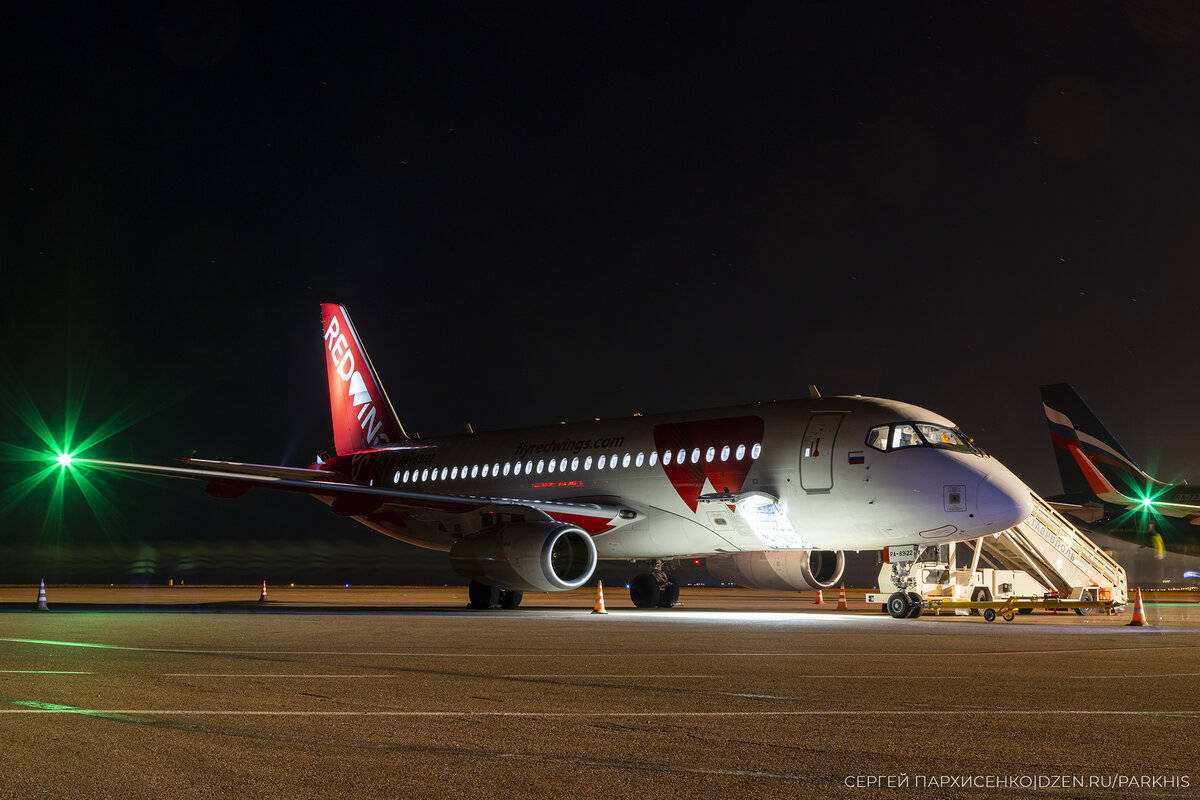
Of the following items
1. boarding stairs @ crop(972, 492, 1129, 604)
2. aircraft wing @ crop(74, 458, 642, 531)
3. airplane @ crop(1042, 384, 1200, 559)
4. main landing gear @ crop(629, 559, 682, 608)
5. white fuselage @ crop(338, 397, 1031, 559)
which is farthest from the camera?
airplane @ crop(1042, 384, 1200, 559)

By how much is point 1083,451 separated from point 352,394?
28.0 meters

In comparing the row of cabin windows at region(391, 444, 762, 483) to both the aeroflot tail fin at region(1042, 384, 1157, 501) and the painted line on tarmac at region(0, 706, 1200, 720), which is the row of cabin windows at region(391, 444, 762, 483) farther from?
the aeroflot tail fin at region(1042, 384, 1157, 501)

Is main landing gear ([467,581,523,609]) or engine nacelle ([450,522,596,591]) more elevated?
engine nacelle ([450,522,596,591])

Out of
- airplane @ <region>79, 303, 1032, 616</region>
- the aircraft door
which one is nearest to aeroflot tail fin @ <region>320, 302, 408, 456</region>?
airplane @ <region>79, 303, 1032, 616</region>

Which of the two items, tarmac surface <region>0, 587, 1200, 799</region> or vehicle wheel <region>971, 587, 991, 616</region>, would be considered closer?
tarmac surface <region>0, 587, 1200, 799</region>

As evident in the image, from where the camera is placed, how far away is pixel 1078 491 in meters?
44.8

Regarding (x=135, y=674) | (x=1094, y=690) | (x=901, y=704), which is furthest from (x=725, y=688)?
(x=135, y=674)

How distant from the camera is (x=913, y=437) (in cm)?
2230

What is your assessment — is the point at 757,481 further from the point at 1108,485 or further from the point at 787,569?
the point at 1108,485

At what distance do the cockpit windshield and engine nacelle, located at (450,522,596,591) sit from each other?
20.8 feet

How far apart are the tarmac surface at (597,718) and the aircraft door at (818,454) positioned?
301 inches

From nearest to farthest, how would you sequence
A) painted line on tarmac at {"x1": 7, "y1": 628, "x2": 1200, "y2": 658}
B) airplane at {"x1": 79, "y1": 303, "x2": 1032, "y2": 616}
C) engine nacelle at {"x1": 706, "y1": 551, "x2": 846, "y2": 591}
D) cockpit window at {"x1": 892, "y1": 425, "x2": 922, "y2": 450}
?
1. painted line on tarmac at {"x1": 7, "y1": 628, "x2": 1200, "y2": 658}
2. airplane at {"x1": 79, "y1": 303, "x2": 1032, "y2": 616}
3. cockpit window at {"x1": 892, "y1": 425, "x2": 922, "y2": 450}
4. engine nacelle at {"x1": 706, "y1": 551, "x2": 846, "y2": 591}

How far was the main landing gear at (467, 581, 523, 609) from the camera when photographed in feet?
88.1

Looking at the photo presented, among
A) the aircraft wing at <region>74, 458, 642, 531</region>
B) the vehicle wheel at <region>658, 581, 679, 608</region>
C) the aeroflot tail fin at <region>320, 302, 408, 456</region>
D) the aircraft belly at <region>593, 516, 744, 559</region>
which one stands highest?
the aeroflot tail fin at <region>320, 302, 408, 456</region>
